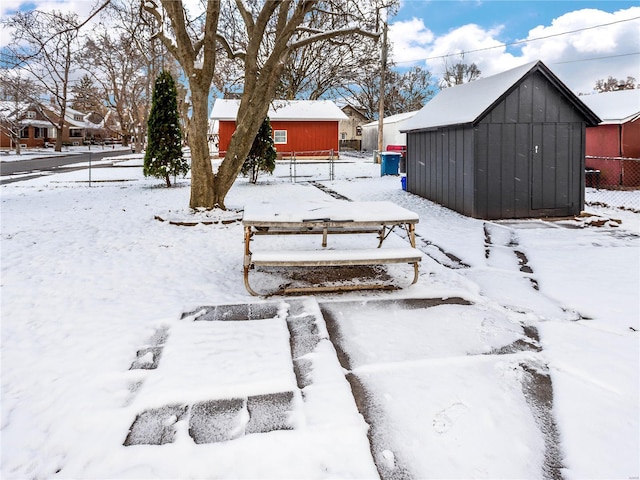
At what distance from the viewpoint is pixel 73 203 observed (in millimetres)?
12852

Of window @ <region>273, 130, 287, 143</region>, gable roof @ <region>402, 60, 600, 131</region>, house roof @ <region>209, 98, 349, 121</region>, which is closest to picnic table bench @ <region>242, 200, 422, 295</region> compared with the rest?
gable roof @ <region>402, 60, 600, 131</region>

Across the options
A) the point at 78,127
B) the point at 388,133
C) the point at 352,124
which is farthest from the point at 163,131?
the point at 78,127

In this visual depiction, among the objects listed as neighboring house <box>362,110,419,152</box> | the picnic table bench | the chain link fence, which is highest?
neighboring house <box>362,110,419,152</box>

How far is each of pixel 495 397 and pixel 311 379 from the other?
1277 mm

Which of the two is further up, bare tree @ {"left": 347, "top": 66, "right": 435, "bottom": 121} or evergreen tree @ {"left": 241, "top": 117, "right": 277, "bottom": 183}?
bare tree @ {"left": 347, "top": 66, "right": 435, "bottom": 121}

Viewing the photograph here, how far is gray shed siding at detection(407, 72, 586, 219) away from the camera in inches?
416

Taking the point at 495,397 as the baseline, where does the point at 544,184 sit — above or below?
above

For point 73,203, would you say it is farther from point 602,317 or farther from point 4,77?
point 4,77

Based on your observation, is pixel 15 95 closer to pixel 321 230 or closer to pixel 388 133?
pixel 388 133

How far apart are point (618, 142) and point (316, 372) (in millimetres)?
16005

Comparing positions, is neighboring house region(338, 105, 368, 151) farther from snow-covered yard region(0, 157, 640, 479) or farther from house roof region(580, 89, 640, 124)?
snow-covered yard region(0, 157, 640, 479)

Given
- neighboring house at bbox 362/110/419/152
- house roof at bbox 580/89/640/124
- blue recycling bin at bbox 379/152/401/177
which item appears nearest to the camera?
house roof at bbox 580/89/640/124

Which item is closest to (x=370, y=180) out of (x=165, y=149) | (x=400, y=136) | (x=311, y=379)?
(x=165, y=149)

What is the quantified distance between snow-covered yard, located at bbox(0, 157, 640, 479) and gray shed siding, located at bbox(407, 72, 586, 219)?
12.4 feet
